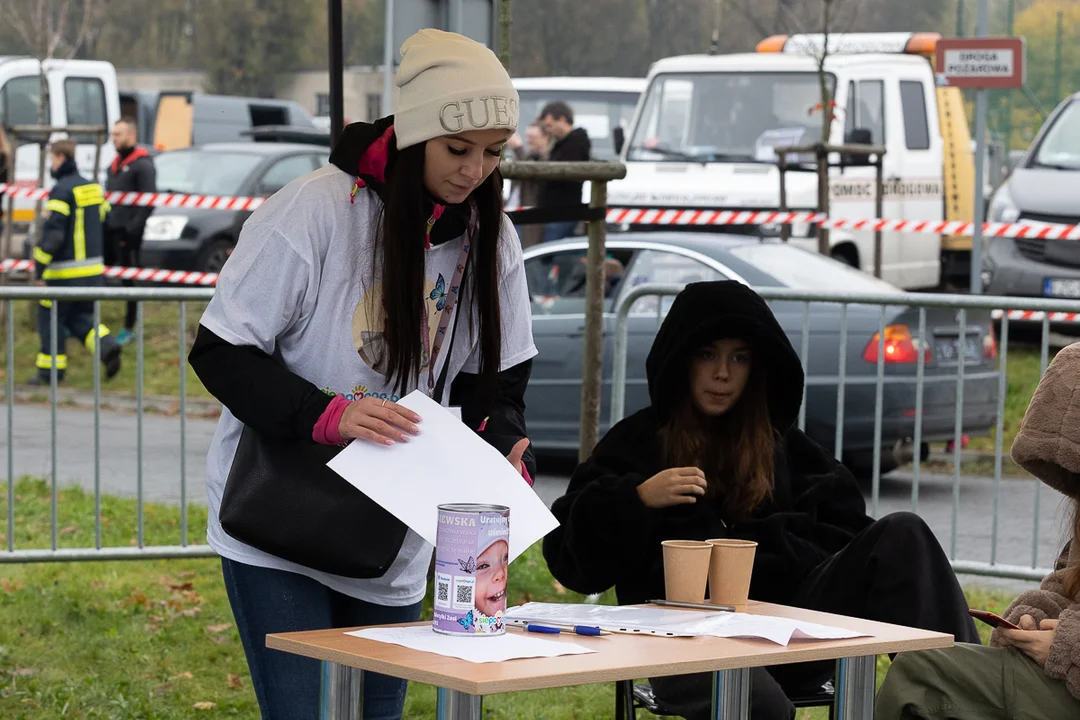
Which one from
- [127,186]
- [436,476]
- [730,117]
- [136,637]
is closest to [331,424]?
[436,476]

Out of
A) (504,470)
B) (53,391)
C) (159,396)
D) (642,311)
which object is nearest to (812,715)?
(642,311)

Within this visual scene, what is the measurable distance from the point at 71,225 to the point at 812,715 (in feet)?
31.4

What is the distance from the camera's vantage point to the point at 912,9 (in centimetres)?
2750

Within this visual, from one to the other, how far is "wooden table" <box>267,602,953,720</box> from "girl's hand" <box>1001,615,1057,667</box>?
24cm

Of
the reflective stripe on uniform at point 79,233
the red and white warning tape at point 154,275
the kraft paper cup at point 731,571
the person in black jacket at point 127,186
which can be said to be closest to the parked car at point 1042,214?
the red and white warning tape at point 154,275

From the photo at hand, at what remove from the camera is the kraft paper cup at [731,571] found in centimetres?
309

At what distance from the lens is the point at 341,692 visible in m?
2.63

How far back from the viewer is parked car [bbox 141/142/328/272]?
634 inches

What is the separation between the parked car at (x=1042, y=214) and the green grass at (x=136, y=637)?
7429 millimetres

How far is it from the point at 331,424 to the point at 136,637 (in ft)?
11.6

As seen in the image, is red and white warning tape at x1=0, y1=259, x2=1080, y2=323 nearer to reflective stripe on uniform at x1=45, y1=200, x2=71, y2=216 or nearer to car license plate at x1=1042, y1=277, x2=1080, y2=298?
reflective stripe on uniform at x1=45, y1=200, x2=71, y2=216

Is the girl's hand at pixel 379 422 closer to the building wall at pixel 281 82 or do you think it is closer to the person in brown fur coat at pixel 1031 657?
the person in brown fur coat at pixel 1031 657

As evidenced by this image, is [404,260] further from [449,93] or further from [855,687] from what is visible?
[855,687]

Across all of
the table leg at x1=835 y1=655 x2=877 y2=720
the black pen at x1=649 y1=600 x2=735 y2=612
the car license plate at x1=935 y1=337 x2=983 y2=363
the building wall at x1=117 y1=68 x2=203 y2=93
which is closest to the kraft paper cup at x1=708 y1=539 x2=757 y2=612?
the black pen at x1=649 y1=600 x2=735 y2=612
